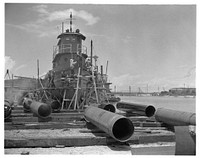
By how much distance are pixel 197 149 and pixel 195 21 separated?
426cm

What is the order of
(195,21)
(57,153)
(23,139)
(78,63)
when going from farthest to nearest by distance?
(78,63) < (195,21) < (23,139) < (57,153)

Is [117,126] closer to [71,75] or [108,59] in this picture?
[108,59]

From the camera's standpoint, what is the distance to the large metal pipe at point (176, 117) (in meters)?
7.91

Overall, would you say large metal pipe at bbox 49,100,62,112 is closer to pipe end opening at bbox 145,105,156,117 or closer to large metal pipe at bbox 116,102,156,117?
large metal pipe at bbox 116,102,156,117

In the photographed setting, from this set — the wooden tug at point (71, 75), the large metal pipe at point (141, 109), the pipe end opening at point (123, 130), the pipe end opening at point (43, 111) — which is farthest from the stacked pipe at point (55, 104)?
the pipe end opening at point (123, 130)

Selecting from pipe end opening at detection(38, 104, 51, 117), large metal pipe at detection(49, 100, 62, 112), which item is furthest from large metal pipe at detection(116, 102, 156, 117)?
large metal pipe at detection(49, 100, 62, 112)

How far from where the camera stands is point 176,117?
29.3ft

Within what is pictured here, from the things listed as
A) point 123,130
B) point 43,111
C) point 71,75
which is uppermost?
point 71,75

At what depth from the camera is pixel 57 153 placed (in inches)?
254

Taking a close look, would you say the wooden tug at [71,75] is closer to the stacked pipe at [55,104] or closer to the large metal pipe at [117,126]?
the stacked pipe at [55,104]

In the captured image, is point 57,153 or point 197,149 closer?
point 197,149

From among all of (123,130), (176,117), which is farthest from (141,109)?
(123,130)

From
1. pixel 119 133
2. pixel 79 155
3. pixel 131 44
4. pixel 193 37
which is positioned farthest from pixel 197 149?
pixel 131 44

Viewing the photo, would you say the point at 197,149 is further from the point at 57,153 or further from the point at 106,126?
the point at 57,153
